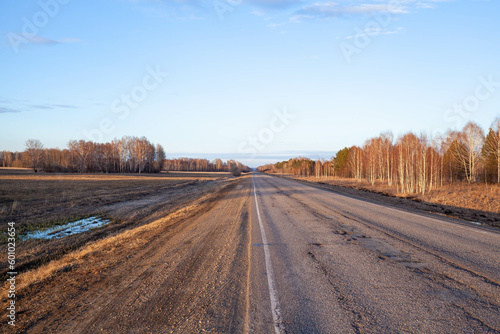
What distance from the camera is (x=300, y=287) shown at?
457 centimetres

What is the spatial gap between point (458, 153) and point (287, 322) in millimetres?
46960

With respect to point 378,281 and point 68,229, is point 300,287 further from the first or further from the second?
point 68,229

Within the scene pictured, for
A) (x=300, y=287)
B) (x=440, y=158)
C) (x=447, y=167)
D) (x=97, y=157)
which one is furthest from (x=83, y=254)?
(x=97, y=157)

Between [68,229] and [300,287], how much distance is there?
37.1 ft

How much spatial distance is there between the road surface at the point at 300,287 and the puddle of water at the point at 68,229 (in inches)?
210

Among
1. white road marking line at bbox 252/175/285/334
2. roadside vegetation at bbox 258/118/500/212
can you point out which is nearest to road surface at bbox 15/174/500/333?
white road marking line at bbox 252/175/285/334

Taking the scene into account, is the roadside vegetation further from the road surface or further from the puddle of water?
the puddle of water

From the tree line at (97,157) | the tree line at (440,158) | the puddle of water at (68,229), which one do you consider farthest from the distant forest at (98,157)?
the puddle of water at (68,229)

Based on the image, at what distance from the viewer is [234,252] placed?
6699 mm

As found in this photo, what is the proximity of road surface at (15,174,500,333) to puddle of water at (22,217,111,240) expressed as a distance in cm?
534

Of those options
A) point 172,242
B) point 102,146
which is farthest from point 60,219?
point 102,146

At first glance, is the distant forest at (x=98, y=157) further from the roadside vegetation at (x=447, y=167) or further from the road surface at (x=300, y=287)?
the road surface at (x=300, y=287)

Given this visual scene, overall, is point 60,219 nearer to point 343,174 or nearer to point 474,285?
point 474,285

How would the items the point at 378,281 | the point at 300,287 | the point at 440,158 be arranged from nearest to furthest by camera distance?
the point at 300,287, the point at 378,281, the point at 440,158
